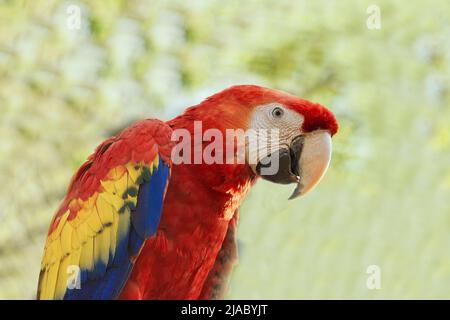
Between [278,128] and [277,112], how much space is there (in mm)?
29

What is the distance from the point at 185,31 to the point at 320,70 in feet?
1.65

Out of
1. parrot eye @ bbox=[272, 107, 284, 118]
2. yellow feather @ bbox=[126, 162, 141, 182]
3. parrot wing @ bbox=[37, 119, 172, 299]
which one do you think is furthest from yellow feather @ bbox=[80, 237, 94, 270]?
parrot eye @ bbox=[272, 107, 284, 118]

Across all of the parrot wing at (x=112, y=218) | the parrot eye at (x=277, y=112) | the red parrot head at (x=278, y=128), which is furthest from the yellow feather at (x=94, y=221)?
the parrot eye at (x=277, y=112)

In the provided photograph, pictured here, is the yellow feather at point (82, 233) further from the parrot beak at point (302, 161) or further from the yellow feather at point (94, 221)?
the parrot beak at point (302, 161)

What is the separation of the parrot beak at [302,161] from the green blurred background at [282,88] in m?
0.53

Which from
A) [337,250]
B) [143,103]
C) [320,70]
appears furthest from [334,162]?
[143,103]

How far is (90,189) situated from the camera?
1022mm

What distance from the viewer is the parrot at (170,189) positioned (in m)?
1.02

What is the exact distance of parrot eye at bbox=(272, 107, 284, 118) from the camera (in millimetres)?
1065

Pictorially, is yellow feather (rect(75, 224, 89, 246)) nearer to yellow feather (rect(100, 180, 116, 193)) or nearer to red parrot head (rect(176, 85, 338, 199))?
yellow feather (rect(100, 180, 116, 193))

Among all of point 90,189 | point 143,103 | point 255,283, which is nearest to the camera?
point 90,189

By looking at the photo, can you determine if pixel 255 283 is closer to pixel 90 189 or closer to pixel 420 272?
pixel 420 272
